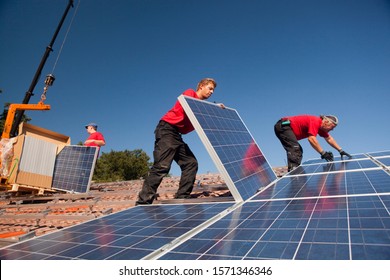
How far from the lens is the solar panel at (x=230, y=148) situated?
135 inches

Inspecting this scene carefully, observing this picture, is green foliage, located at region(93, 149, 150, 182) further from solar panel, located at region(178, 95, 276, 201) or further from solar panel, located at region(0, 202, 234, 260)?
solar panel, located at region(0, 202, 234, 260)

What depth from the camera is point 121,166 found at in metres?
54.6

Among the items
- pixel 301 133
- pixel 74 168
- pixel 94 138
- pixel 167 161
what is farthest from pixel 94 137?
pixel 301 133

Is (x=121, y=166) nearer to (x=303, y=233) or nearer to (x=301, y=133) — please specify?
(x=301, y=133)

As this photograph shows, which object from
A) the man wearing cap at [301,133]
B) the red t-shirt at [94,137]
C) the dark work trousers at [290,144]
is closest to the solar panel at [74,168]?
the red t-shirt at [94,137]

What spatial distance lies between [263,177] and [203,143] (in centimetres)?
153

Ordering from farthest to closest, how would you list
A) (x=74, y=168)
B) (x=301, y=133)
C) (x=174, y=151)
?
(x=74, y=168) < (x=301, y=133) < (x=174, y=151)

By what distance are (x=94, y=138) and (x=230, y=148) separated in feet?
21.7

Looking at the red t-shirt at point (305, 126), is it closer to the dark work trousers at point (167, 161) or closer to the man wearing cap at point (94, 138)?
the dark work trousers at point (167, 161)

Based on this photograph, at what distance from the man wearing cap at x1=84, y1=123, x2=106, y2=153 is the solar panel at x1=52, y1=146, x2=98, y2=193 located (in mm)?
326

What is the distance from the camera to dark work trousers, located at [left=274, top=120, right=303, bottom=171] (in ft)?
22.1

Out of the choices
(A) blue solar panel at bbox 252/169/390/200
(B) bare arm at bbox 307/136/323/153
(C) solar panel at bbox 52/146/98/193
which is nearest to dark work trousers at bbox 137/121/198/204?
(A) blue solar panel at bbox 252/169/390/200

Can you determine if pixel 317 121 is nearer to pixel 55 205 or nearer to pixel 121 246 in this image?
pixel 121 246
